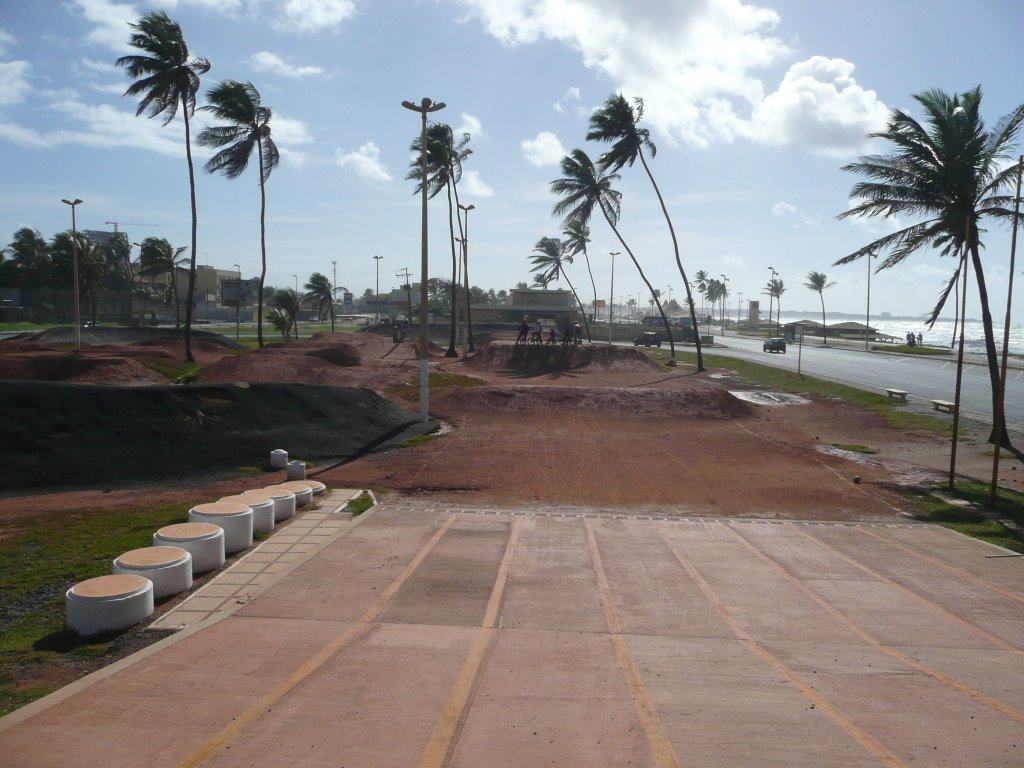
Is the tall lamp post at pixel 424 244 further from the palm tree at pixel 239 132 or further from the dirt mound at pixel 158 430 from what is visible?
the palm tree at pixel 239 132

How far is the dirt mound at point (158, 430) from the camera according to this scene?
15.8m

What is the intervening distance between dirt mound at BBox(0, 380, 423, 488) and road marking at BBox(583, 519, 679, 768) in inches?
434

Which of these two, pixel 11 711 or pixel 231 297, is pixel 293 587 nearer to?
pixel 11 711

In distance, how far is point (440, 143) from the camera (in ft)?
160

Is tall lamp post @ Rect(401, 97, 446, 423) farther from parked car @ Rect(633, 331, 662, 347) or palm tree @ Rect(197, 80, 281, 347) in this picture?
parked car @ Rect(633, 331, 662, 347)

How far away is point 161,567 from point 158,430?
989 cm

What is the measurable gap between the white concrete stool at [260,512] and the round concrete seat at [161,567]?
8.44 feet

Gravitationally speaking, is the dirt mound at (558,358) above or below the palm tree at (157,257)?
below

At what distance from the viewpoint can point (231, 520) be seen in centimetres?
1091

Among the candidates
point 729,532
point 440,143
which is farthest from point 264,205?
point 729,532

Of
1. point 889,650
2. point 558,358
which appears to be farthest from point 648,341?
point 889,650

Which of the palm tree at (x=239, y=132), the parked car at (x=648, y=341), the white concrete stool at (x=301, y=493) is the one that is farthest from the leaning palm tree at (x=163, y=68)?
the parked car at (x=648, y=341)

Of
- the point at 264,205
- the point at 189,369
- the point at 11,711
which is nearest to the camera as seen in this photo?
the point at 11,711

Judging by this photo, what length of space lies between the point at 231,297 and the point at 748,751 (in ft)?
252
